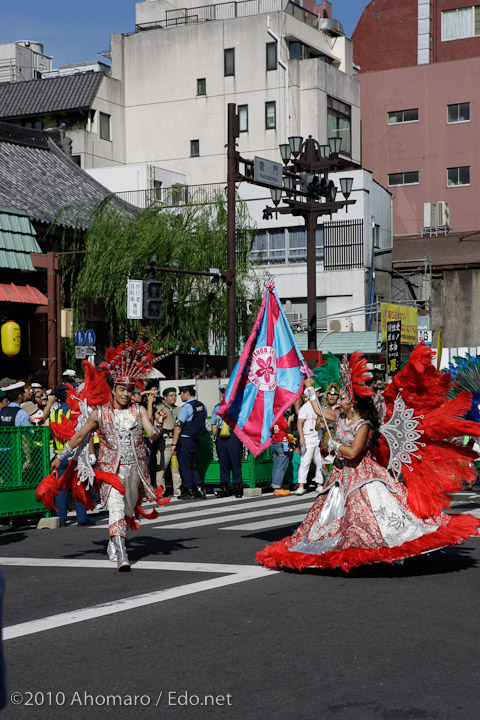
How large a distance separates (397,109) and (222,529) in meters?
42.7

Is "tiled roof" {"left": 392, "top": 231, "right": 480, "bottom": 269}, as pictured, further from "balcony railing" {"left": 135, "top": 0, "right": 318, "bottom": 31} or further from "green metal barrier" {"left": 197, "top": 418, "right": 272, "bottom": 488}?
Answer: "green metal barrier" {"left": 197, "top": 418, "right": 272, "bottom": 488}

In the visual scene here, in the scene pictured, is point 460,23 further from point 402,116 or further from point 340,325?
point 340,325

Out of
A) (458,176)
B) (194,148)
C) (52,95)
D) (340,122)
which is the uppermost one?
(52,95)

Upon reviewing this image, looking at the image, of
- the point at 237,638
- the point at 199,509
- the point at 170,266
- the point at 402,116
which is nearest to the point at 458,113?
the point at 402,116

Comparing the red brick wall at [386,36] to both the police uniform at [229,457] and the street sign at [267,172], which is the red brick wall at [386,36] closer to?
the street sign at [267,172]

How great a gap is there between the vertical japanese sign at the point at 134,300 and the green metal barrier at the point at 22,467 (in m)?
11.2

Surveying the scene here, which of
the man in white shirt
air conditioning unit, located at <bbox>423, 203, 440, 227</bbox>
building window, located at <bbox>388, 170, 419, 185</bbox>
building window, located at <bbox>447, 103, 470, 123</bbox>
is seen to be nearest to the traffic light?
the man in white shirt

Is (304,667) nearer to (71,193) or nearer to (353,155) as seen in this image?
(71,193)

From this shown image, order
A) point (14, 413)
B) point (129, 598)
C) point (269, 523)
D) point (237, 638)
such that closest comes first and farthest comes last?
point (237, 638), point (129, 598), point (269, 523), point (14, 413)

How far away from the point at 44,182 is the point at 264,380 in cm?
2416

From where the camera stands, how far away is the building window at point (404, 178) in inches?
1998

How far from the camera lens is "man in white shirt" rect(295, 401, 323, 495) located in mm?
16938

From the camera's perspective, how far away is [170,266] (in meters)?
31.8

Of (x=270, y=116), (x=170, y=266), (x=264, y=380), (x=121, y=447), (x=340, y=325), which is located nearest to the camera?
(x=121, y=447)
